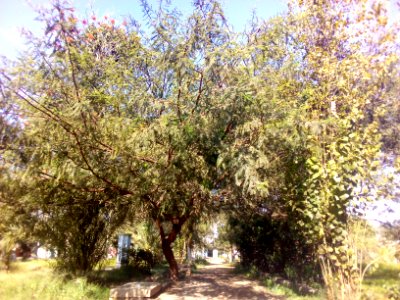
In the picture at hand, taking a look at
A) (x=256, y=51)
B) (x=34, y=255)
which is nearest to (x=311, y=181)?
(x=256, y=51)

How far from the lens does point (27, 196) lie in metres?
7.36

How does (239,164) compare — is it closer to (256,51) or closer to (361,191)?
(361,191)

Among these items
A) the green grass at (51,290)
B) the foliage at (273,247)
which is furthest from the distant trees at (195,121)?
the foliage at (273,247)

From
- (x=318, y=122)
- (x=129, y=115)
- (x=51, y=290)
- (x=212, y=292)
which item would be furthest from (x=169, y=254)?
(x=318, y=122)

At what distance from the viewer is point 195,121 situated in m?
6.37

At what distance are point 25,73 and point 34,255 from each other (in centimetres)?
2310

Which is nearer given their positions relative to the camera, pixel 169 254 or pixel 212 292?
pixel 212 292

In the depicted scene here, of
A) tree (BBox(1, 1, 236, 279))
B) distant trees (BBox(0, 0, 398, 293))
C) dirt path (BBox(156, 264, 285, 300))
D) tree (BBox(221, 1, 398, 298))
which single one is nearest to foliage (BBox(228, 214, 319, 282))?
dirt path (BBox(156, 264, 285, 300))

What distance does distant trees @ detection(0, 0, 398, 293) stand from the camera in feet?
16.4

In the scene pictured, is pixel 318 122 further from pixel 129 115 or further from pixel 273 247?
pixel 273 247

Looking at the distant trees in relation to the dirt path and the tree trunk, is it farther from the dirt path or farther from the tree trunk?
the tree trunk

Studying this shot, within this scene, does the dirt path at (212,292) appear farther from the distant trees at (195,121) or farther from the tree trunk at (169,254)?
the distant trees at (195,121)

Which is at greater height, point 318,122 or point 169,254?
point 318,122

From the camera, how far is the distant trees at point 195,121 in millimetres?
4992
